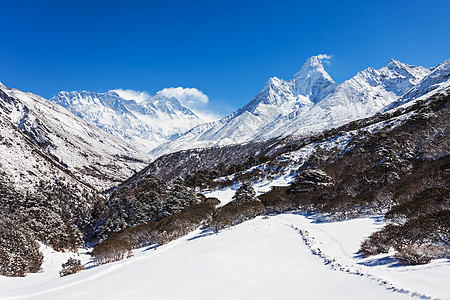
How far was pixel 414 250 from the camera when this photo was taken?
9820mm

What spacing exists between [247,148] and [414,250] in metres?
168

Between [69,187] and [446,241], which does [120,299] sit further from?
[69,187]

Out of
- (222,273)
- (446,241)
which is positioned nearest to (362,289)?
(446,241)

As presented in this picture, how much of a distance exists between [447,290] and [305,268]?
19.4 ft

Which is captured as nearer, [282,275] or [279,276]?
[279,276]

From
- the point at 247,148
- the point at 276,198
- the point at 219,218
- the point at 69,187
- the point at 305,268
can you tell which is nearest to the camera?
the point at 305,268

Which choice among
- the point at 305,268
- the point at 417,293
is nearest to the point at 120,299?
the point at 305,268

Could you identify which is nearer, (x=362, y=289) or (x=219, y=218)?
(x=362, y=289)

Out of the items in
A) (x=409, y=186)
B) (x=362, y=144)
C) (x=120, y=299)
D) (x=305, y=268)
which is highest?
(x=362, y=144)

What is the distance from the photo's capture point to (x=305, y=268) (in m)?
11.6

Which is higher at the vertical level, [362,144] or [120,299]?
[362,144]

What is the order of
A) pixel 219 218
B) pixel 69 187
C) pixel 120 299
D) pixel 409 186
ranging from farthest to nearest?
1. pixel 69 187
2. pixel 219 218
3. pixel 409 186
4. pixel 120 299

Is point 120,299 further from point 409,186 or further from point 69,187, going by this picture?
point 69,187

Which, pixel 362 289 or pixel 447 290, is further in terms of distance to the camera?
pixel 362 289
